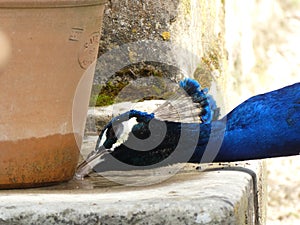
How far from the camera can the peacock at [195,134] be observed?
8.95ft

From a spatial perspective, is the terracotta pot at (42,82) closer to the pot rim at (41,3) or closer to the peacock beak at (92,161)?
the pot rim at (41,3)

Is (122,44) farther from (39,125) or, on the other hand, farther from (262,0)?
(262,0)

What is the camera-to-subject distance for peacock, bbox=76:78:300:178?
2727mm

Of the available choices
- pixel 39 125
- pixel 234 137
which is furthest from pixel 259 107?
pixel 39 125

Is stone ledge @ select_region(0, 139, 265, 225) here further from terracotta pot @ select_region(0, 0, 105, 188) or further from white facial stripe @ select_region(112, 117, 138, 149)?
white facial stripe @ select_region(112, 117, 138, 149)

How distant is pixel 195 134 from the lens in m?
2.77

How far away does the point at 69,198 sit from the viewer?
7.34 feet

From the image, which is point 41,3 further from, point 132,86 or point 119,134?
point 132,86

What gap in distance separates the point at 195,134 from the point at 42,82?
630 mm

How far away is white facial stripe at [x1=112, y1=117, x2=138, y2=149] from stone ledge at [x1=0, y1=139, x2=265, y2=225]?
253 mm

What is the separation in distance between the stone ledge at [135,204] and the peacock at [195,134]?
0.26 m

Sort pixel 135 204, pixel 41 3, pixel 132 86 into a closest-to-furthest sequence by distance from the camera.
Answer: pixel 135 204 → pixel 41 3 → pixel 132 86

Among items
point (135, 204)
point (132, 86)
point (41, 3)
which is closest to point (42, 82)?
point (41, 3)

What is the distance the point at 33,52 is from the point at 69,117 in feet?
0.72
